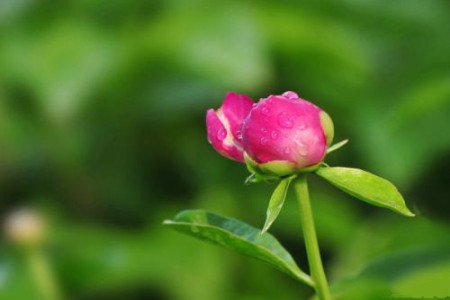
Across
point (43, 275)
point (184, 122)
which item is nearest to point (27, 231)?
point (43, 275)

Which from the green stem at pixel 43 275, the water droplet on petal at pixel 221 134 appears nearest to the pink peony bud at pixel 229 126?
the water droplet on petal at pixel 221 134

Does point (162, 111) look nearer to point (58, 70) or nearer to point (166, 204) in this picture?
point (166, 204)

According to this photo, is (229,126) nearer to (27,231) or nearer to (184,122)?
(27,231)

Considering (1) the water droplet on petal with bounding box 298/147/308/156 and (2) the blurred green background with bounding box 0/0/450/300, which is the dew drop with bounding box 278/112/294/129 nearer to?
(1) the water droplet on petal with bounding box 298/147/308/156

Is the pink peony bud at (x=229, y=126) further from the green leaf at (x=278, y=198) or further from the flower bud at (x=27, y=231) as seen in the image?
the flower bud at (x=27, y=231)

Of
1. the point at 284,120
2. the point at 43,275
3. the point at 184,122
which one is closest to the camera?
the point at 284,120

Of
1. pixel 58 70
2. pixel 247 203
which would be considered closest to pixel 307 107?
pixel 58 70
